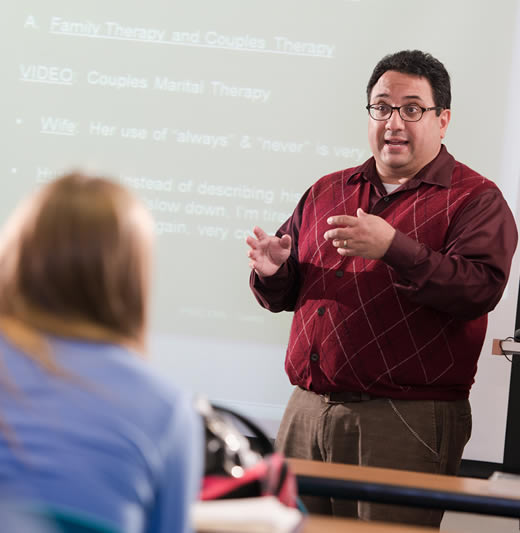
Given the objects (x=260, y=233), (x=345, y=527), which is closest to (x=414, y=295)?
(x=260, y=233)

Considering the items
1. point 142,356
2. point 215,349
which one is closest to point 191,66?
point 215,349

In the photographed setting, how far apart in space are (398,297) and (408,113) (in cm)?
55

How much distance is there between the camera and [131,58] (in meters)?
3.35

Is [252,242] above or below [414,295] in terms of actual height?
above

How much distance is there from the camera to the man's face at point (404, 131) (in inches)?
91.1

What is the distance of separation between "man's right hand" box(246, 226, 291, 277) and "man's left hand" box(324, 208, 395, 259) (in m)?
0.27

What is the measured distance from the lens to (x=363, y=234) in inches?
80.1

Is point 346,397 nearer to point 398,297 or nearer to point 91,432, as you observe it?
point 398,297

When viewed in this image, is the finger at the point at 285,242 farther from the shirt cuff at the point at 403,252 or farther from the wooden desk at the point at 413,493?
the wooden desk at the point at 413,493

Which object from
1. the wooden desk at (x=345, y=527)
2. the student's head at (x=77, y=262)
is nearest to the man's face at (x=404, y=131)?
the wooden desk at (x=345, y=527)

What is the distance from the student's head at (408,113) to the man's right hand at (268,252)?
0.39m

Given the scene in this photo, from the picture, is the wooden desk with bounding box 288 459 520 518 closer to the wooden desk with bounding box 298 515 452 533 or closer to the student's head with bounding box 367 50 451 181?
the wooden desk with bounding box 298 515 452 533

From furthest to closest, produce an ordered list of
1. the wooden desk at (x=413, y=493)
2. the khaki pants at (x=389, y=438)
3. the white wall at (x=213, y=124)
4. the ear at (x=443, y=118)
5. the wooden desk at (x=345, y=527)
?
the white wall at (x=213, y=124), the ear at (x=443, y=118), the khaki pants at (x=389, y=438), the wooden desk at (x=413, y=493), the wooden desk at (x=345, y=527)

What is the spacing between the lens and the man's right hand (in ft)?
7.50
